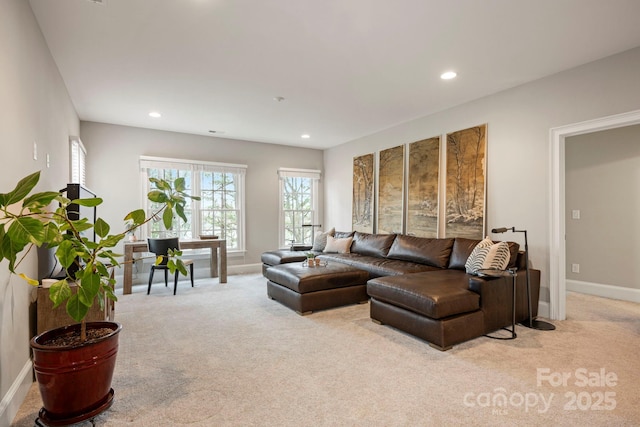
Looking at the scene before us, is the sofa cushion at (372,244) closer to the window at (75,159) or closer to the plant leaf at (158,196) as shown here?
the plant leaf at (158,196)

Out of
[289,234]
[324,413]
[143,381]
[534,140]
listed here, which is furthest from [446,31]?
[289,234]

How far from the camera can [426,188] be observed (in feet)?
16.1

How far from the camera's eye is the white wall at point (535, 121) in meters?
3.13

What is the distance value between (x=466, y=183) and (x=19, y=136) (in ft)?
14.4

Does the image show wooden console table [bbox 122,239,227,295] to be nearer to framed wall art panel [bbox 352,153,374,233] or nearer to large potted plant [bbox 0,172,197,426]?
framed wall art panel [bbox 352,153,374,233]

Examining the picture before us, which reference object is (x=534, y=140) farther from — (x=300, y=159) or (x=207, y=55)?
(x=300, y=159)

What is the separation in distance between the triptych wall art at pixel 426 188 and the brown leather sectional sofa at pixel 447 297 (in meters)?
0.41

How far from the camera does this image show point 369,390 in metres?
2.13

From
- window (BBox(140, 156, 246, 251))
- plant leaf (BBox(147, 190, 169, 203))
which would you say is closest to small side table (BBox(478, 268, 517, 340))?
plant leaf (BBox(147, 190, 169, 203))

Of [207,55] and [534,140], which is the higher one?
[207,55]

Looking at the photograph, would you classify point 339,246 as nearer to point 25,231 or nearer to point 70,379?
point 70,379

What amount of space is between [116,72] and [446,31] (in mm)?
→ 3221

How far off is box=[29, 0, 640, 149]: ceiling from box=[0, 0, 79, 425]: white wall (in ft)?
1.22

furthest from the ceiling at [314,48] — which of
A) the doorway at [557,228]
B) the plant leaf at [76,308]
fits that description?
the plant leaf at [76,308]
